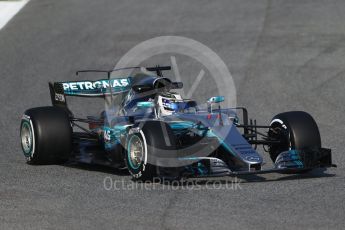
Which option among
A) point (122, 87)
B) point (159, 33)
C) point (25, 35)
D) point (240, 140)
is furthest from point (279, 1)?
point (240, 140)

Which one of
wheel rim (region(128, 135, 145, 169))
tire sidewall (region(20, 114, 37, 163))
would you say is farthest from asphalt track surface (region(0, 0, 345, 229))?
wheel rim (region(128, 135, 145, 169))

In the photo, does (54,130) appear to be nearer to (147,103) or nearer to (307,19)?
(147,103)

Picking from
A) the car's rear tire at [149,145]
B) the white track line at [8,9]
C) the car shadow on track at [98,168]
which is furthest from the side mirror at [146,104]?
the white track line at [8,9]

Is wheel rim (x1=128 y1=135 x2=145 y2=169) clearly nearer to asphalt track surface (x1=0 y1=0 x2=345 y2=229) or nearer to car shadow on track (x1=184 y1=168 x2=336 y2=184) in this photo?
asphalt track surface (x1=0 y1=0 x2=345 y2=229)

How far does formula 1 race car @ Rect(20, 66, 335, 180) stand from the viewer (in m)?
10.7

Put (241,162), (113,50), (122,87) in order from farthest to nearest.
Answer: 1. (113,50)
2. (122,87)
3. (241,162)

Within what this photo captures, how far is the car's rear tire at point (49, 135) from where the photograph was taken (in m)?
12.2

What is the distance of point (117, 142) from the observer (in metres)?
11.8

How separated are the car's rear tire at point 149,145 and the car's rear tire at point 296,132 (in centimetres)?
189

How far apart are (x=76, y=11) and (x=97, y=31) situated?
206 centimetres

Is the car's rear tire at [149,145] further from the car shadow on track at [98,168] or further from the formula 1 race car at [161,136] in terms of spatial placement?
the car shadow on track at [98,168]

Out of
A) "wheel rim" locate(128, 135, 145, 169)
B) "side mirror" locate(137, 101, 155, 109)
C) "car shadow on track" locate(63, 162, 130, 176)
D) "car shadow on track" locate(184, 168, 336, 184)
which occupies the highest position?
"side mirror" locate(137, 101, 155, 109)

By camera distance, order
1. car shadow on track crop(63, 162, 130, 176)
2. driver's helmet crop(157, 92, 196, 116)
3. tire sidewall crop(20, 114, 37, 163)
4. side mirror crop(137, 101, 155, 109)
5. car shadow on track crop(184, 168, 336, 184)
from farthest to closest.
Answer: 1. tire sidewall crop(20, 114, 37, 163)
2. car shadow on track crop(63, 162, 130, 176)
3. driver's helmet crop(157, 92, 196, 116)
4. side mirror crop(137, 101, 155, 109)
5. car shadow on track crop(184, 168, 336, 184)

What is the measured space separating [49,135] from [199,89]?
22.9 feet
